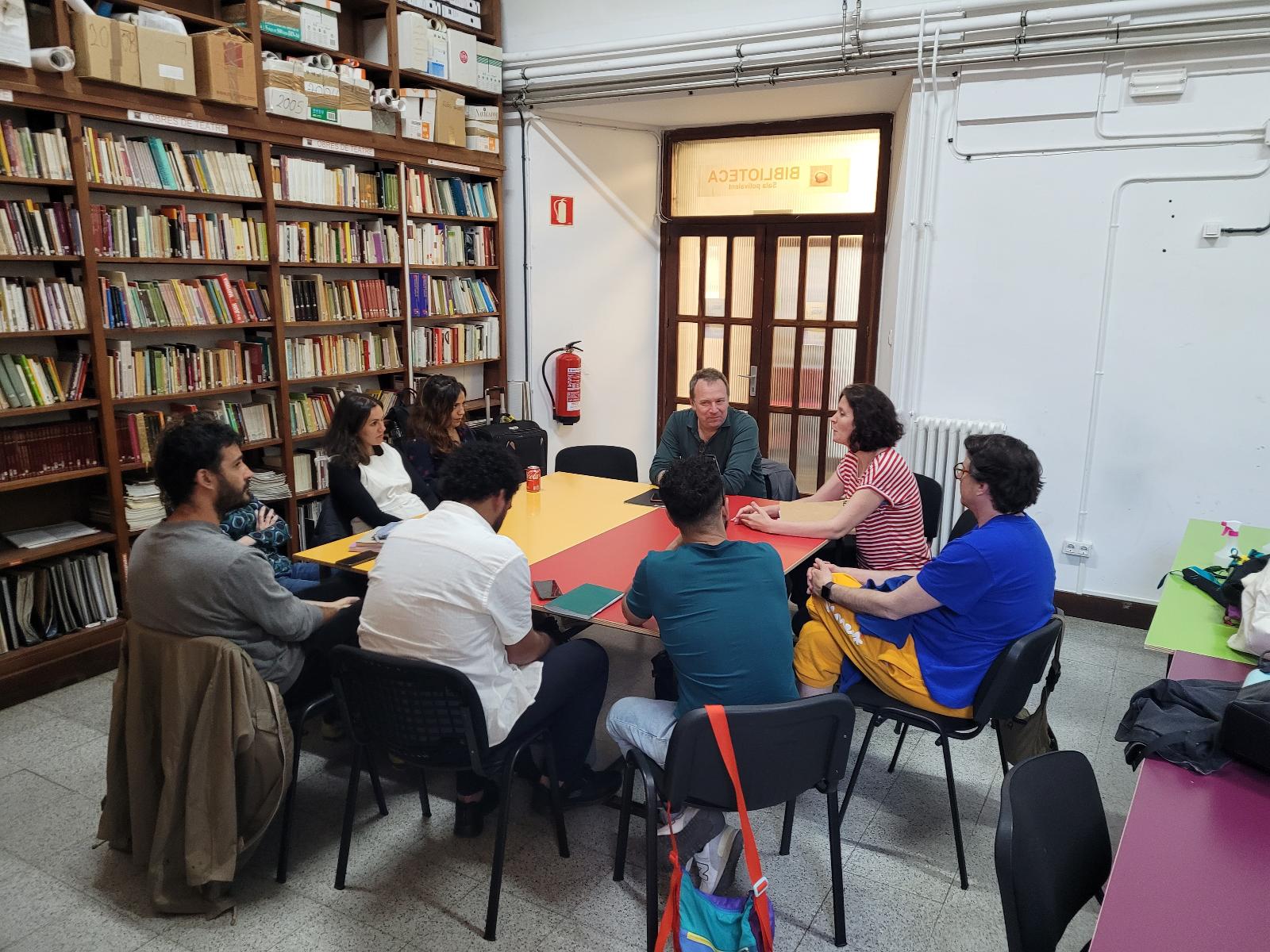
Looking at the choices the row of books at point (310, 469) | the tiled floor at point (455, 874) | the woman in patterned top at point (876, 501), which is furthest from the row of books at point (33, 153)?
the woman in patterned top at point (876, 501)

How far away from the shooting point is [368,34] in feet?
16.5

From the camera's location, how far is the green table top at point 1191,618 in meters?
2.34

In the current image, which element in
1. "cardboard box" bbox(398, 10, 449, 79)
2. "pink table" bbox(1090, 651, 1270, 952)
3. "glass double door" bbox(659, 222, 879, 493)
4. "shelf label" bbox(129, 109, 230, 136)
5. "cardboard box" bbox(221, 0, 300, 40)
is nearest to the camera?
"pink table" bbox(1090, 651, 1270, 952)

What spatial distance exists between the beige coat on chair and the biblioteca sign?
4.85 meters

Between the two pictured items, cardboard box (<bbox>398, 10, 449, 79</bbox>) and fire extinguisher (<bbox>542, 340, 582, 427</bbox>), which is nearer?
cardboard box (<bbox>398, 10, 449, 79</bbox>)

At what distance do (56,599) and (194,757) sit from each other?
2040mm

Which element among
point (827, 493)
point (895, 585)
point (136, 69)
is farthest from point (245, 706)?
point (136, 69)

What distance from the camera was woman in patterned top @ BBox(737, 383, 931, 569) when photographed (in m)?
3.13

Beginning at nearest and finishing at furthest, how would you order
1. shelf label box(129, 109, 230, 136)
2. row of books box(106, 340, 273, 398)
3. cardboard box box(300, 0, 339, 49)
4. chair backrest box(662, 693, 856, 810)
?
chair backrest box(662, 693, 856, 810)
shelf label box(129, 109, 230, 136)
row of books box(106, 340, 273, 398)
cardboard box box(300, 0, 339, 49)

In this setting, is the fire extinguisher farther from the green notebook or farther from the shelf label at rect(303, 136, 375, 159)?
the green notebook

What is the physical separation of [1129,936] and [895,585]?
1.45 m

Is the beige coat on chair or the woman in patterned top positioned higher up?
the woman in patterned top

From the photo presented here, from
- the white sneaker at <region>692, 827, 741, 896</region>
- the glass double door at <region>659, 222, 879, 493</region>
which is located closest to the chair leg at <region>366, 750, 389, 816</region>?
the white sneaker at <region>692, 827, 741, 896</region>

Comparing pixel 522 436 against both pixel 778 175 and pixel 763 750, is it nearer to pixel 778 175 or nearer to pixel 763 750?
pixel 778 175
